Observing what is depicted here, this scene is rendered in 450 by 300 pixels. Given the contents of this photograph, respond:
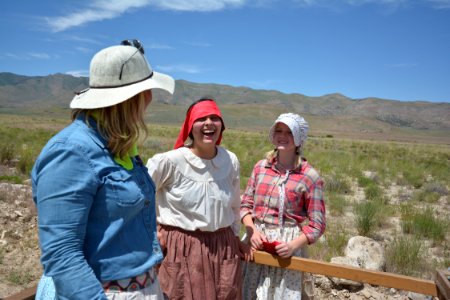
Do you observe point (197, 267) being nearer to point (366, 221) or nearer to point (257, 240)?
point (257, 240)

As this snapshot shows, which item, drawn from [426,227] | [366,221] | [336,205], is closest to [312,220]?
[366,221]

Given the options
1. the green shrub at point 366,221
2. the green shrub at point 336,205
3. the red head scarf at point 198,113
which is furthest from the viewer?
the green shrub at point 336,205

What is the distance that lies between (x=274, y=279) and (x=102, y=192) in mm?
1704

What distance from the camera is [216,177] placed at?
263cm

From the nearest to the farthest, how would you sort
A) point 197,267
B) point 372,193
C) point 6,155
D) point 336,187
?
point 197,267 → point 372,193 → point 336,187 → point 6,155

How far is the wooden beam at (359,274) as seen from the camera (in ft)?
7.53

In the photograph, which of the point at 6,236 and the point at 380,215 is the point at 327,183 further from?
the point at 6,236

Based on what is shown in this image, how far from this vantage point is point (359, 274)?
2.38 m

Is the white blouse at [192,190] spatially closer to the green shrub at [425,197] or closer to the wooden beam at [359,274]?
the wooden beam at [359,274]

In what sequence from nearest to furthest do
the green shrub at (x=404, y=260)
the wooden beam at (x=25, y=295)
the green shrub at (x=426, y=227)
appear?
the wooden beam at (x=25, y=295), the green shrub at (x=404, y=260), the green shrub at (x=426, y=227)

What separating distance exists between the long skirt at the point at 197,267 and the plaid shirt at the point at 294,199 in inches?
17.1

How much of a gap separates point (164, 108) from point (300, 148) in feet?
518

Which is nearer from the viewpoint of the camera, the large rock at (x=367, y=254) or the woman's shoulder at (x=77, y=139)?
the woman's shoulder at (x=77, y=139)

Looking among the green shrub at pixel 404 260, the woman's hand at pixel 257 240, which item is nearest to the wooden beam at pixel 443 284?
the woman's hand at pixel 257 240
